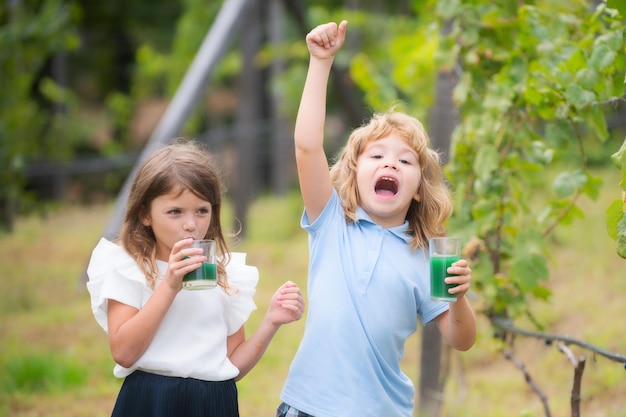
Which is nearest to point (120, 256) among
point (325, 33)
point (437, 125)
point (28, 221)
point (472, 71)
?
point (325, 33)

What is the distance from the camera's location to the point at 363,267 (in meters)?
2.11

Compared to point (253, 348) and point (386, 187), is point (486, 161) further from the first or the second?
point (253, 348)

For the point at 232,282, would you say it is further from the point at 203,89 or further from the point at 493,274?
the point at 203,89

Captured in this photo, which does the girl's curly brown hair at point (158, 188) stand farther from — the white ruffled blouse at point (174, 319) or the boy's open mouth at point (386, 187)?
the boy's open mouth at point (386, 187)

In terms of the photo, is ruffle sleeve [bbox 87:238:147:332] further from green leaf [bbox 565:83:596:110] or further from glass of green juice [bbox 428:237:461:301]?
green leaf [bbox 565:83:596:110]

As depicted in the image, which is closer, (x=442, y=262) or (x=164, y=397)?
(x=442, y=262)

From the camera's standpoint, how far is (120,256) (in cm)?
211

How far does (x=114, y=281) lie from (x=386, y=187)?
758 millimetres

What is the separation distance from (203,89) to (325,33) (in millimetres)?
4056

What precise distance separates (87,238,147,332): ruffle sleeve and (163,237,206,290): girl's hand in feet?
0.49

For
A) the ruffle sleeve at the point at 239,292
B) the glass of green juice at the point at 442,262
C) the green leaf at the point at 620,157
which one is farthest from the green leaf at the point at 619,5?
the ruffle sleeve at the point at 239,292

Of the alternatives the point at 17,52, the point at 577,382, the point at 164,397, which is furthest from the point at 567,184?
the point at 17,52

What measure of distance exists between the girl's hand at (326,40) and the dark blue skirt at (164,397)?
2.99ft

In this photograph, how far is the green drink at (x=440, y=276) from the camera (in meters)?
1.91
